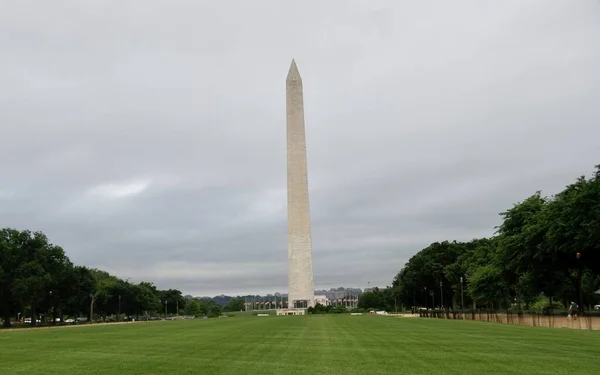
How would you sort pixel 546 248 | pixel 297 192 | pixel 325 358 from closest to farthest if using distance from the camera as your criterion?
pixel 325 358 < pixel 546 248 < pixel 297 192

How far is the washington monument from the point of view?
91500 millimetres

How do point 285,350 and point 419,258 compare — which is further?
point 419,258

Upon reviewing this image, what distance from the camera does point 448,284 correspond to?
107750 mm

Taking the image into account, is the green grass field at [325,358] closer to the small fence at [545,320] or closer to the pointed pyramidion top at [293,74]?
the small fence at [545,320]

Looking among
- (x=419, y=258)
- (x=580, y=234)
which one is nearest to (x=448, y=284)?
(x=419, y=258)

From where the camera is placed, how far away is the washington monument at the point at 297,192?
9150cm

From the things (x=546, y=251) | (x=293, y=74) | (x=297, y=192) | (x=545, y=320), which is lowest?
(x=545, y=320)

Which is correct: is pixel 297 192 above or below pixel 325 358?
above

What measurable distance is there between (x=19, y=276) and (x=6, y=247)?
3.85m

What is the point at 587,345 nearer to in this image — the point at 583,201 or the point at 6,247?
the point at 583,201

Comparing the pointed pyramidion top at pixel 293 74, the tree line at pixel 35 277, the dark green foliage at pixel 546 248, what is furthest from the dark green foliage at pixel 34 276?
the dark green foliage at pixel 546 248

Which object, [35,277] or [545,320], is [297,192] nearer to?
[35,277]

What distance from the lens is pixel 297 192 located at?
91.5 meters

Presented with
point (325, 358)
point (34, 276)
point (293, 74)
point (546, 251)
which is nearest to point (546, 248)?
point (546, 251)
